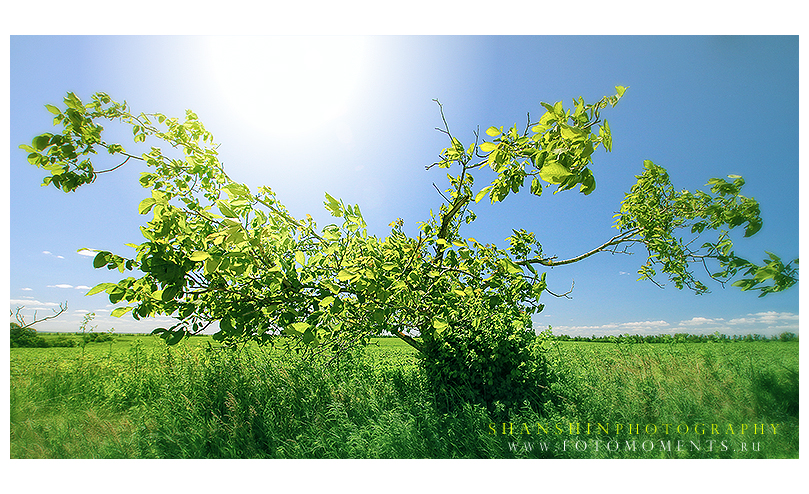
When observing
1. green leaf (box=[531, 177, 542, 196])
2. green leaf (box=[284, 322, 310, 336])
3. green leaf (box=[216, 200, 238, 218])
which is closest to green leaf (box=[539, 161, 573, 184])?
green leaf (box=[531, 177, 542, 196])

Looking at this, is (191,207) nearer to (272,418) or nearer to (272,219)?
(272,219)

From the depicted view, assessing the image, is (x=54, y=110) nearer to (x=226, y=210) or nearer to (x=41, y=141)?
(x=41, y=141)

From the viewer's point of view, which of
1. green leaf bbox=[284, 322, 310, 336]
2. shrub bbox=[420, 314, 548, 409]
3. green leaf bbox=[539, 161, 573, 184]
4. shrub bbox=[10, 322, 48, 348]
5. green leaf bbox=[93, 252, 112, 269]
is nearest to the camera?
green leaf bbox=[539, 161, 573, 184]

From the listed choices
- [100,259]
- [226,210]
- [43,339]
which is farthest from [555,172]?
[43,339]

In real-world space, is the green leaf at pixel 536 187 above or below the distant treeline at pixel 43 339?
above

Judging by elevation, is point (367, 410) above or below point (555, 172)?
below

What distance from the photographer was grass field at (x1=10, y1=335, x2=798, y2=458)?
3.27m

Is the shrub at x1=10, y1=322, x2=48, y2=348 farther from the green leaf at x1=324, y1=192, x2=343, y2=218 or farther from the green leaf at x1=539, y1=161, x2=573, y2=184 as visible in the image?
the green leaf at x1=539, y1=161, x2=573, y2=184

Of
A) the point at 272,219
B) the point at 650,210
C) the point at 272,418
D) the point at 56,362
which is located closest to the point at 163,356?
the point at 56,362

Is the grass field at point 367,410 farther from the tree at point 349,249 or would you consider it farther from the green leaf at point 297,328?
the green leaf at point 297,328

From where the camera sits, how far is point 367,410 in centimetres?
358

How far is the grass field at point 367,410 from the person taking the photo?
129 inches

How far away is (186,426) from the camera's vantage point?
3.48m

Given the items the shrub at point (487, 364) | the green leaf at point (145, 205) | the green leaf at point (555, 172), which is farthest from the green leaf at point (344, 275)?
the shrub at point (487, 364)
